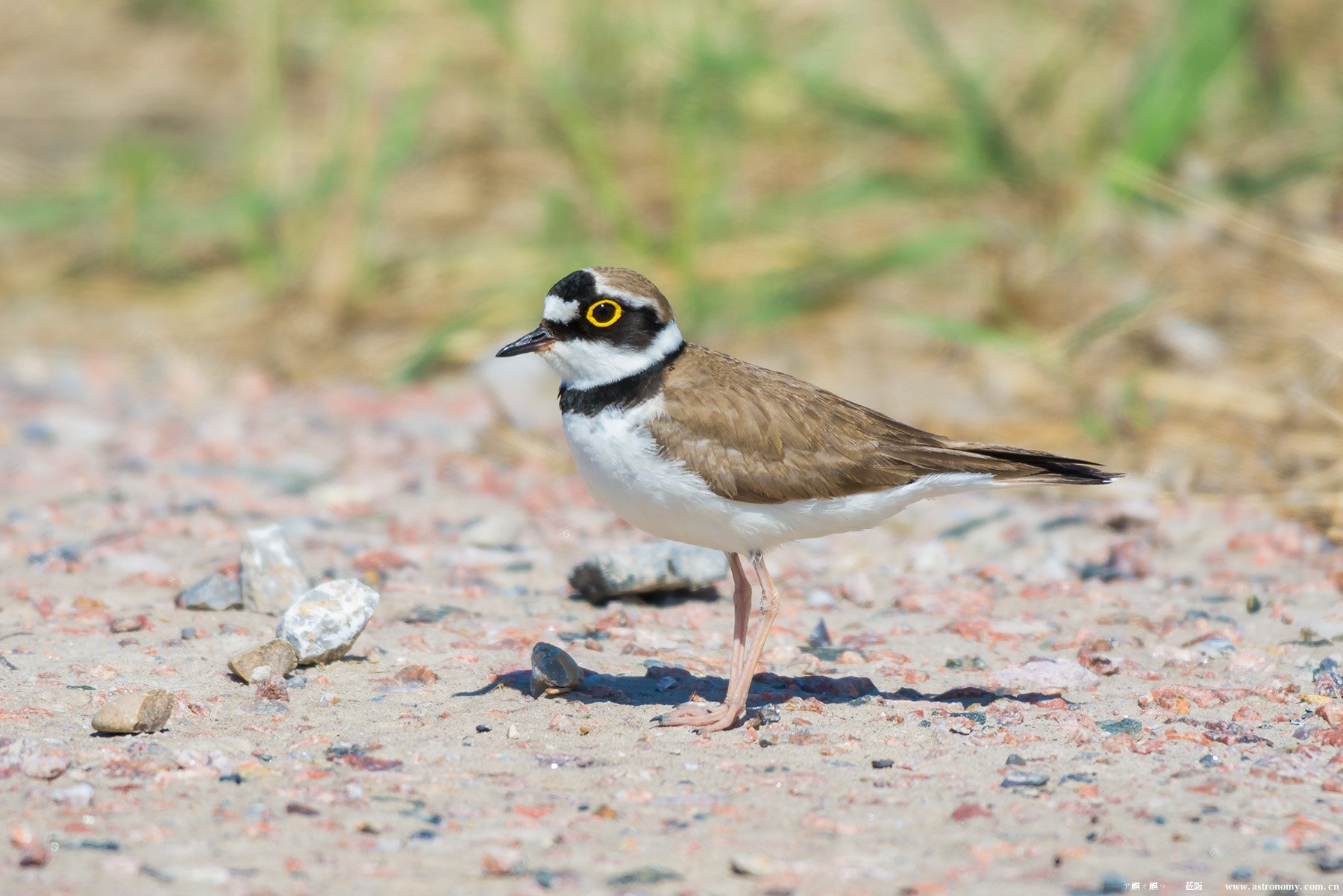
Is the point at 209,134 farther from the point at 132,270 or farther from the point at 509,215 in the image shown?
the point at 509,215

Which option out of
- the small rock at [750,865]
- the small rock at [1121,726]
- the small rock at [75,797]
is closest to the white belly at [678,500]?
the small rock at [1121,726]

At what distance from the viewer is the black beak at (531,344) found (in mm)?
4430

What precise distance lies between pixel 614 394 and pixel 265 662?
130cm

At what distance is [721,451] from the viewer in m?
4.27

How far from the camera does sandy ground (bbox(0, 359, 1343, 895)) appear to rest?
3250mm

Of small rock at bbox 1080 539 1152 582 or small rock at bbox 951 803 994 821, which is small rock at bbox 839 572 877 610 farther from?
small rock at bbox 951 803 994 821

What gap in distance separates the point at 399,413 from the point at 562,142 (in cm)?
222

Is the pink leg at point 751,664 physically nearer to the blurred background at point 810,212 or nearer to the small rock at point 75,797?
the small rock at point 75,797

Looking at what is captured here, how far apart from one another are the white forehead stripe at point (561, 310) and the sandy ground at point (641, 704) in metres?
1.11

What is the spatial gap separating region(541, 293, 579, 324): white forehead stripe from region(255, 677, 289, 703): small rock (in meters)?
1.33

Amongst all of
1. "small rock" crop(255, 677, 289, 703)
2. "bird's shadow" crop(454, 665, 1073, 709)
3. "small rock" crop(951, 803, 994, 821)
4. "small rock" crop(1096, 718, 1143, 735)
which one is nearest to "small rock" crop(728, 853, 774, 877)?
"small rock" crop(951, 803, 994, 821)

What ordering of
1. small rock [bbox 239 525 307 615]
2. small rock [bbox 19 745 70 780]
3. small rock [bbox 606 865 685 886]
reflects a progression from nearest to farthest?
small rock [bbox 606 865 685 886], small rock [bbox 19 745 70 780], small rock [bbox 239 525 307 615]

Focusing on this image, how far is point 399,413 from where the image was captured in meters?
8.27

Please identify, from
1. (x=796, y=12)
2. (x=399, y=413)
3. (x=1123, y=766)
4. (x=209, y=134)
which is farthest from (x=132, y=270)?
(x=1123, y=766)
